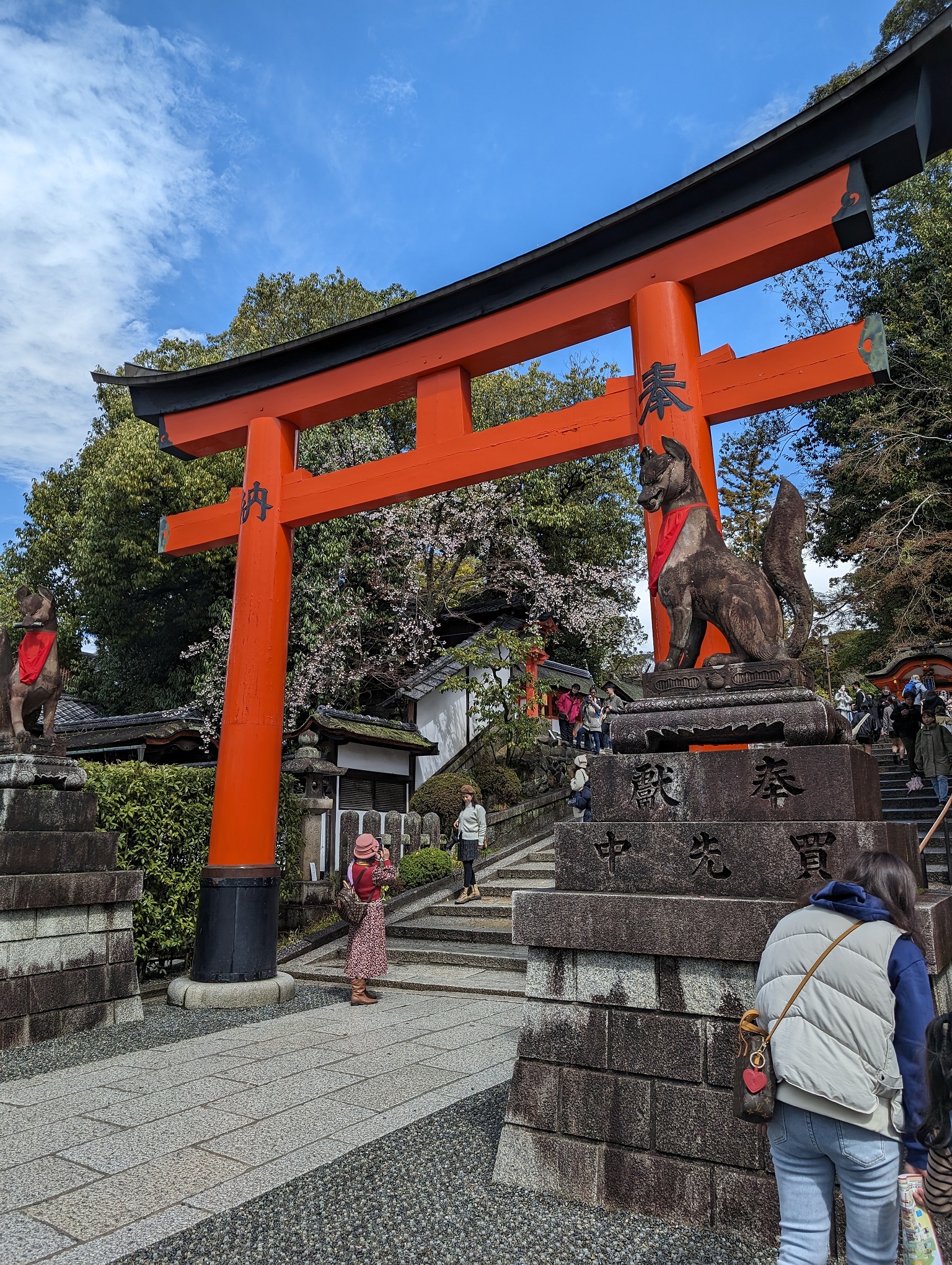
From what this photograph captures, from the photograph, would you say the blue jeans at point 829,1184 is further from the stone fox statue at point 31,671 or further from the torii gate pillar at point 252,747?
the stone fox statue at point 31,671

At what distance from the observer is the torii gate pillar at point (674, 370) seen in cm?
614

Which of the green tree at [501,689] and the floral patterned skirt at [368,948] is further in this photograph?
the green tree at [501,689]

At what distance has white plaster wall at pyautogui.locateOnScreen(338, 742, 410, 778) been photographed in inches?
630

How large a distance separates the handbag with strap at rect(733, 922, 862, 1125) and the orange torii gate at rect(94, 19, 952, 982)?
281cm

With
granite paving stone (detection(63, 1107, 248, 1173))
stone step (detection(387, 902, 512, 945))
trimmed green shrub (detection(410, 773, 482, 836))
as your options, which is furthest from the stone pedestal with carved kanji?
trimmed green shrub (detection(410, 773, 482, 836))

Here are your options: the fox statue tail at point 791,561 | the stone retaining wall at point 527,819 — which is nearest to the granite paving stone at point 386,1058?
the fox statue tail at point 791,561

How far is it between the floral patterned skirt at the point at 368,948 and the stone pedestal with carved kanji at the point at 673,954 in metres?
4.36

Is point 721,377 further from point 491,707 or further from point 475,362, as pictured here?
point 491,707

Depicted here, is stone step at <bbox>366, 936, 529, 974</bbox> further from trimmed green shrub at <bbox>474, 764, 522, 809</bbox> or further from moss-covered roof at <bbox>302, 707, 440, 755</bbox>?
trimmed green shrub at <bbox>474, 764, 522, 809</bbox>

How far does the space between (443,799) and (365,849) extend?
749cm

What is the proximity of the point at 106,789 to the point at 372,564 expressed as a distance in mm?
10263

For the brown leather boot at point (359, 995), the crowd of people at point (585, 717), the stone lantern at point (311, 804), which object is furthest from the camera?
the crowd of people at point (585, 717)

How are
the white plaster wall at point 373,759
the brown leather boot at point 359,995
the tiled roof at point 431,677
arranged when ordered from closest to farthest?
the brown leather boot at point 359,995 → the white plaster wall at point 373,759 → the tiled roof at point 431,677

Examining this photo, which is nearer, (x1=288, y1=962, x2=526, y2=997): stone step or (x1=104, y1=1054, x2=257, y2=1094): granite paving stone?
(x1=104, y1=1054, x2=257, y2=1094): granite paving stone
